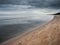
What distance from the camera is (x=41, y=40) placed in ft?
7.43

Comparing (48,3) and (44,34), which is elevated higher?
(44,34)

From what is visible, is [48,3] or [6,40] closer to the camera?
[6,40]

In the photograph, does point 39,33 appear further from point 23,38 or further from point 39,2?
point 39,2

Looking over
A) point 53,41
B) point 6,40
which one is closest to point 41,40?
point 53,41

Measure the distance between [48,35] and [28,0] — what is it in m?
4.35

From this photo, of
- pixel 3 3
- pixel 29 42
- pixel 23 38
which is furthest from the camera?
pixel 3 3

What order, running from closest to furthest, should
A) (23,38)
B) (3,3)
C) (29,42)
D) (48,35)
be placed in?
(29,42)
(23,38)
(48,35)
(3,3)

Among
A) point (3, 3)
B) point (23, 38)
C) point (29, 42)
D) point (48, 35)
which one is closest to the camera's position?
point (29, 42)

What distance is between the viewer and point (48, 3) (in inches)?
261

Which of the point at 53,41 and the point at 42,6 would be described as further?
the point at 42,6

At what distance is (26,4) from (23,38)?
Answer: 4.25 metres

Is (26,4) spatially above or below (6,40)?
below

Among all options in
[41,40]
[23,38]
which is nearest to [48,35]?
[41,40]

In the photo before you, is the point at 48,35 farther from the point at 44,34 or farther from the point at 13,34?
the point at 13,34
